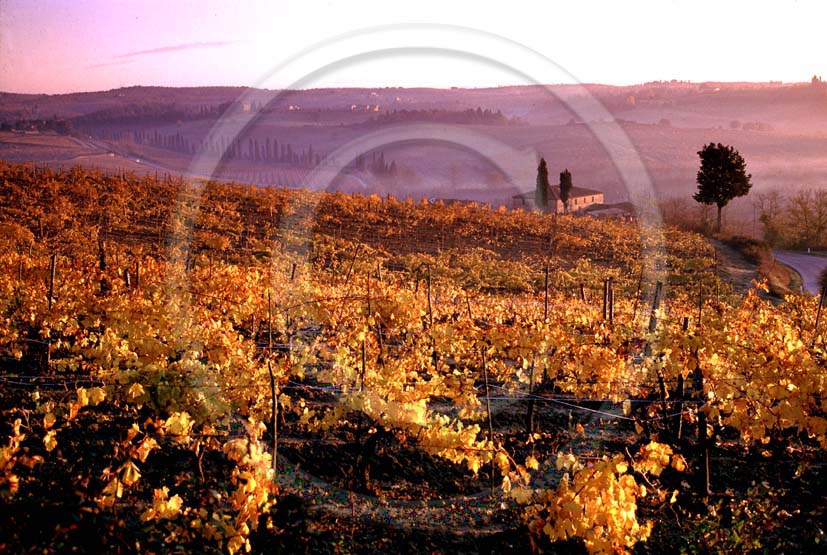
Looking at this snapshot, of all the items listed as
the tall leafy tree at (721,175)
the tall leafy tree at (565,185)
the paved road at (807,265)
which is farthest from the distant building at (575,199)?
the paved road at (807,265)

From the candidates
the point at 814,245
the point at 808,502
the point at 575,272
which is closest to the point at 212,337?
the point at 808,502

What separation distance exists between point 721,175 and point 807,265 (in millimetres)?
7950

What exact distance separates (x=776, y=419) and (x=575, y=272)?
21609 mm

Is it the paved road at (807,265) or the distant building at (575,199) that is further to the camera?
the distant building at (575,199)

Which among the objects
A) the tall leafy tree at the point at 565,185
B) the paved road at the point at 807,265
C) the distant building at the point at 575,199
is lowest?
the paved road at the point at 807,265

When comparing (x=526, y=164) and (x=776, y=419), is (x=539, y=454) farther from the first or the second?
(x=526, y=164)

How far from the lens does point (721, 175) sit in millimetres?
43062

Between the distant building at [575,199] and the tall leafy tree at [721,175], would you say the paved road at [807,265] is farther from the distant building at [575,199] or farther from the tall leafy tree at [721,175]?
the distant building at [575,199]

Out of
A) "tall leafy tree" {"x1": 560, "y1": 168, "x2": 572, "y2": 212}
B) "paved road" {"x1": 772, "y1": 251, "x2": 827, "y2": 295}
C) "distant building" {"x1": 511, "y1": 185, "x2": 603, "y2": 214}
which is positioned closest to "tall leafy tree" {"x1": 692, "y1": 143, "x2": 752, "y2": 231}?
"paved road" {"x1": 772, "y1": 251, "x2": 827, "y2": 295}

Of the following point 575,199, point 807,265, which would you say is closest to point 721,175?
point 807,265

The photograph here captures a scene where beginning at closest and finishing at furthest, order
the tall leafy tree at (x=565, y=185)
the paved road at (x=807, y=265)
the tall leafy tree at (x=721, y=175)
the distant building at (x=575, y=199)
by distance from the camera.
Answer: the paved road at (x=807, y=265) < the tall leafy tree at (x=721, y=175) < the tall leafy tree at (x=565, y=185) < the distant building at (x=575, y=199)

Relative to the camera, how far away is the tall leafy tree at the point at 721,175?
4269cm

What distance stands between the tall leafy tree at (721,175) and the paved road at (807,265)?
15.7 ft

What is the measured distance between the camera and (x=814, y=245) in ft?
152
